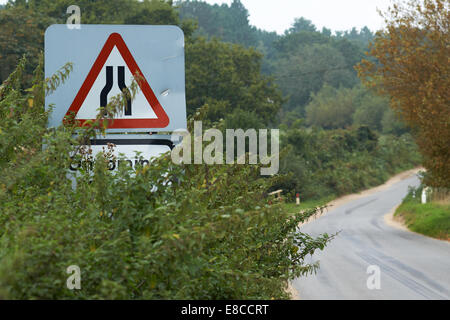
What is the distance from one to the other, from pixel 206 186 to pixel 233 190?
68 centimetres

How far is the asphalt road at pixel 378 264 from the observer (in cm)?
1148

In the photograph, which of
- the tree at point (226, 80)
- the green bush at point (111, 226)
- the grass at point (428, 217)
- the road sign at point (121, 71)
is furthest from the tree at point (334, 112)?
the green bush at point (111, 226)

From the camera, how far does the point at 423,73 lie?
20922 millimetres

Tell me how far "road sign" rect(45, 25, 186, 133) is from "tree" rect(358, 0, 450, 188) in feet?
57.5

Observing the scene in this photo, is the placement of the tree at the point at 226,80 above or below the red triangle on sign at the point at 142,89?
above

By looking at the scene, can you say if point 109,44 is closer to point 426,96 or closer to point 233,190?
point 233,190

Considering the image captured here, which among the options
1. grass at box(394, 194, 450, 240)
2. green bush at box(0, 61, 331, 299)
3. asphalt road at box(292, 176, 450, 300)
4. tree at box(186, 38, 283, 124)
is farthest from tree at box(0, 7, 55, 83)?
green bush at box(0, 61, 331, 299)

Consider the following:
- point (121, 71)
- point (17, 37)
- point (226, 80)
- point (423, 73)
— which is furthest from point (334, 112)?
point (121, 71)

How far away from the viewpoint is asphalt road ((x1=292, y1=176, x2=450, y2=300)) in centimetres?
1148

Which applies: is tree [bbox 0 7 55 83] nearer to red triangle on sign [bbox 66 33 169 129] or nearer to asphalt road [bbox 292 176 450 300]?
asphalt road [bbox 292 176 450 300]

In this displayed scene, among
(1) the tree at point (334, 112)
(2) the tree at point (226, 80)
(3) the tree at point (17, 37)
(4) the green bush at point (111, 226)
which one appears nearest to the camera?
(4) the green bush at point (111, 226)

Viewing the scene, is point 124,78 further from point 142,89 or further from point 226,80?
point 226,80

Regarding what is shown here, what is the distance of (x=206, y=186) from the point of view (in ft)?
10.3

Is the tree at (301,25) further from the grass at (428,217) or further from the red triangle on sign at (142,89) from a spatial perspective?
the red triangle on sign at (142,89)
